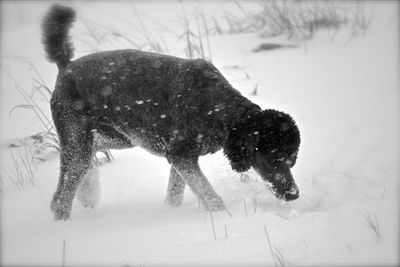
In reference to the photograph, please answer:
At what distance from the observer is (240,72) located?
6.14 m

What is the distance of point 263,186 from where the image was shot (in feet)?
12.5

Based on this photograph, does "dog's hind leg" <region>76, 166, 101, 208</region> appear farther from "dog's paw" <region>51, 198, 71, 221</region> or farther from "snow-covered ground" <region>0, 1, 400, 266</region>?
"dog's paw" <region>51, 198, 71, 221</region>

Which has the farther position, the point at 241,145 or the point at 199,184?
the point at 199,184

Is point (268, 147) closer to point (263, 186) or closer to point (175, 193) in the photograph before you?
point (263, 186)

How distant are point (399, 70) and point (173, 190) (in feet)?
11.0

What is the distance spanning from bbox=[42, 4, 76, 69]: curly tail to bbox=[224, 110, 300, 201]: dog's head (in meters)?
1.56

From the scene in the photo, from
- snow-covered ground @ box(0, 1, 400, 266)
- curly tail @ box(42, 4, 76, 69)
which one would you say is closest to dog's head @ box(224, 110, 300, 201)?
snow-covered ground @ box(0, 1, 400, 266)

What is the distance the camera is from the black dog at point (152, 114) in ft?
10.3

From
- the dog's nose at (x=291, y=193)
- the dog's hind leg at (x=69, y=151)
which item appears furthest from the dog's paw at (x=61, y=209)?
the dog's nose at (x=291, y=193)

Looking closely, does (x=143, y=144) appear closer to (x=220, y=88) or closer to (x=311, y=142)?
(x=220, y=88)

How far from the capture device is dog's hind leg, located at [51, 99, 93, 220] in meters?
3.43

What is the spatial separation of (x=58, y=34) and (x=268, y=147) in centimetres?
195

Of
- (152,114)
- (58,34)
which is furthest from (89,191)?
(58,34)

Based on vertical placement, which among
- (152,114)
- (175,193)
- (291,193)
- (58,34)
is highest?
(58,34)
